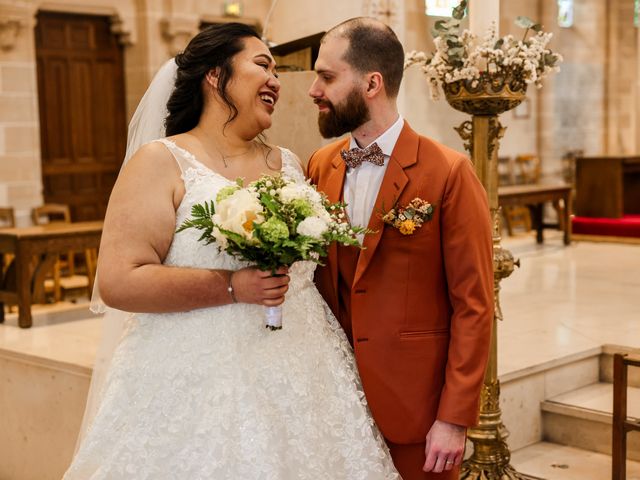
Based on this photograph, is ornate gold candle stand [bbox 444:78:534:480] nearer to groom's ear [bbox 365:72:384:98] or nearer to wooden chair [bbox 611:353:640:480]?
wooden chair [bbox 611:353:640:480]

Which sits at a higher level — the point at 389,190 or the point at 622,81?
the point at 622,81

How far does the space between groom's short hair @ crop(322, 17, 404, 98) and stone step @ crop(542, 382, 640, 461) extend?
8.74 ft

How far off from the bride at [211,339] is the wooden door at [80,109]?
734 cm

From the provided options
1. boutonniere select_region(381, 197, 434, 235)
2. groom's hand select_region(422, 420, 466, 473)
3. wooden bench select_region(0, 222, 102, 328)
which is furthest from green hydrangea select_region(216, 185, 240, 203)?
wooden bench select_region(0, 222, 102, 328)

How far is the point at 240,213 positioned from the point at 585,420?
3.06 m

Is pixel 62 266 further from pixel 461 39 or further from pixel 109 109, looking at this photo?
pixel 461 39

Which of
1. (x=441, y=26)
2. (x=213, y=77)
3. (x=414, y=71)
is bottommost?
(x=213, y=77)

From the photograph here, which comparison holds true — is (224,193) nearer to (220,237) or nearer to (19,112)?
(220,237)

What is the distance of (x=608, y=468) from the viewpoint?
4375 millimetres

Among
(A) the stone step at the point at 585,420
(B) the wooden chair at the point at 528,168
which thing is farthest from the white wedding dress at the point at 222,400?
(B) the wooden chair at the point at 528,168

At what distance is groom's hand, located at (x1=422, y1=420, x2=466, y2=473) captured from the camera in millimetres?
2391

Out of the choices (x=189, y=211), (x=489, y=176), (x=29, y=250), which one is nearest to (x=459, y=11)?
(x=489, y=176)

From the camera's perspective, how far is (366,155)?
2.44m

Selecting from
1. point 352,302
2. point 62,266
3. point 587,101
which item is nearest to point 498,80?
point 352,302
